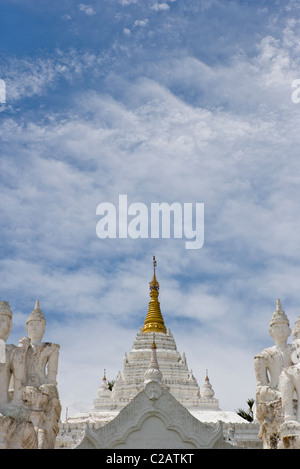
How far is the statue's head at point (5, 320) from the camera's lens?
13.9 metres

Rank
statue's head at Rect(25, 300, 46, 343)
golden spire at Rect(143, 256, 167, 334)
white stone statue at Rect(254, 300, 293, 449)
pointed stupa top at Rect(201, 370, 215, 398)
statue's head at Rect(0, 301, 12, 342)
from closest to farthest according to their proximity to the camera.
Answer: white stone statue at Rect(254, 300, 293, 449)
statue's head at Rect(0, 301, 12, 342)
statue's head at Rect(25, 300, 46, 343)
pointed stupa top at Rect(201, 370, 215, 398)
golden spire at Rect(143, 256, 167, 334)

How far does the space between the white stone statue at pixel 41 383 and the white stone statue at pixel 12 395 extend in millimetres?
336

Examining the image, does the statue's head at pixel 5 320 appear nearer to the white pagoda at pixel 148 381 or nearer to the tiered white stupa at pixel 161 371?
the white pagoda at pixel 148 381

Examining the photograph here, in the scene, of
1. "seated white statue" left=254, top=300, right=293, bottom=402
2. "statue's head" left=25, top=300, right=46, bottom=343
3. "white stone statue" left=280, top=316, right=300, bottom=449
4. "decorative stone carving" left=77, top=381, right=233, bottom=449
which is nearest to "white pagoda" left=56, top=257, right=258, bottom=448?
"statue's head" left=25, top=300, right=46, bottom=343

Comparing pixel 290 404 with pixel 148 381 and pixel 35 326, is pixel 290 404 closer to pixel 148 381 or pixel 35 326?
pixel 35 326

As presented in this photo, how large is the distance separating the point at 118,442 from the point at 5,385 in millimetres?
2670

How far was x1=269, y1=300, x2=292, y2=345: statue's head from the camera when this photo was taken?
48.0 feet

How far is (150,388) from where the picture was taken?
Answer: 48.1ft

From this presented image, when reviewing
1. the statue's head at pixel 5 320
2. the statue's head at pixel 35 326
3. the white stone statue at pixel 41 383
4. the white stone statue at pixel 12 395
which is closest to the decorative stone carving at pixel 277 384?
the white stone statue at pixel 41 383

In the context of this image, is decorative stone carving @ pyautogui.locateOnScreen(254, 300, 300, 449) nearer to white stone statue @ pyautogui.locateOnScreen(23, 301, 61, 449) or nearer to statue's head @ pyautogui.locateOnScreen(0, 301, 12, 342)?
white stone statue @ pyautogui.locateOnScreen(23, 301, 61, 449)

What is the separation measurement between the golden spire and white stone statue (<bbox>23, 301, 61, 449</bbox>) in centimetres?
3958

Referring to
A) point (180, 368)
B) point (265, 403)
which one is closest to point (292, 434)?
point (265, 403)

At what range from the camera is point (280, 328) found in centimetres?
1466
